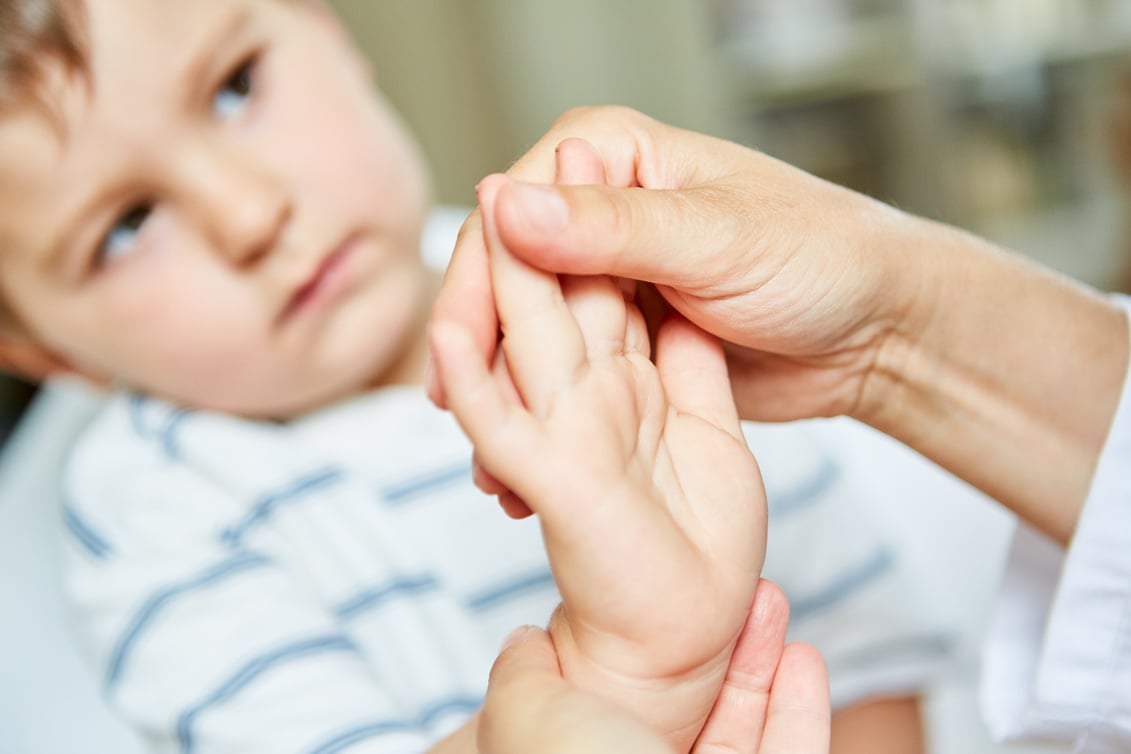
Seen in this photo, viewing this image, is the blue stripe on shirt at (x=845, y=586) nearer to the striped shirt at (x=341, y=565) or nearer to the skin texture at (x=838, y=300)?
the striped shirt at (x=341, y=565)

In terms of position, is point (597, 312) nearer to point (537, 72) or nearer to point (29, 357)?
point (29, 357)

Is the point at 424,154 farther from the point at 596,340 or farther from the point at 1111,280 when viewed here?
the point at 596,340

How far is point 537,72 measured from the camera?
95.8 inches

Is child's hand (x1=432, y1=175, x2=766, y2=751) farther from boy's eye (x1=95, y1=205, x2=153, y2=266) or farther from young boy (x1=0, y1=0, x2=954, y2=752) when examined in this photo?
boy's eye (x1=95, y1=205, x2=153, y2=266)

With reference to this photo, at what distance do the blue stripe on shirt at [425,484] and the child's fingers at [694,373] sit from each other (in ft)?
1.21

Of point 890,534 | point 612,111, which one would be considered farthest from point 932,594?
point 612,111

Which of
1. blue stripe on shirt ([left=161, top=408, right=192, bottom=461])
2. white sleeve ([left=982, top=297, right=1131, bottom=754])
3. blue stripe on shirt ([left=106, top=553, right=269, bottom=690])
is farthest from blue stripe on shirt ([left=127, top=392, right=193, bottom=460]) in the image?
white sleeve ([left=982, top=297, right=1131, bottom=754])

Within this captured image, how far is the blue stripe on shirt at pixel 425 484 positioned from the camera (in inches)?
32.1

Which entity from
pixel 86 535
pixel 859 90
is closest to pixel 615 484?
pixel 86 535

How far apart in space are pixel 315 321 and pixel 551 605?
27 cm

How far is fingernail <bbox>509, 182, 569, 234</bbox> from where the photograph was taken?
1.24 ft

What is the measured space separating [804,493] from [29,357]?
66 centimetres

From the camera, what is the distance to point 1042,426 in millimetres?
575

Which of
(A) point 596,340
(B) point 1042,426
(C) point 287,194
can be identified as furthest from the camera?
(C) point 287,194
